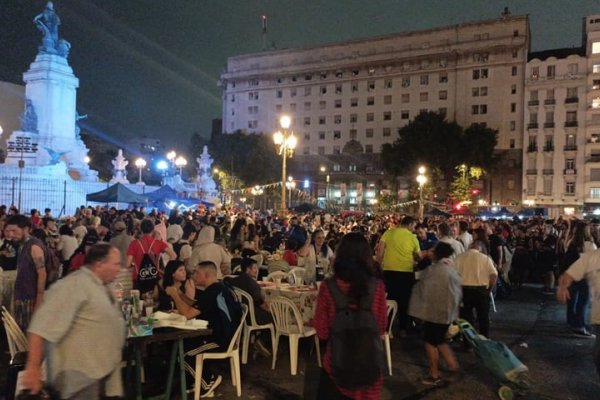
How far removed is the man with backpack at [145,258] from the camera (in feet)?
23.6

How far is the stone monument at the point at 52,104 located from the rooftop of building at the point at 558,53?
178ft

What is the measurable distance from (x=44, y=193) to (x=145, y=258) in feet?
79.5

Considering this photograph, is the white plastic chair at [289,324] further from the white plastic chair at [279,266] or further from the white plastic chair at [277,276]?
the white plastic chair at [279,266]

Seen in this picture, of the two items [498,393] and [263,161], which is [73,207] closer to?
[498,393]

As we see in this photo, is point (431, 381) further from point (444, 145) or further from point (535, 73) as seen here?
point (535, 73)

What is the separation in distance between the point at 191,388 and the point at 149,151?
110 meters

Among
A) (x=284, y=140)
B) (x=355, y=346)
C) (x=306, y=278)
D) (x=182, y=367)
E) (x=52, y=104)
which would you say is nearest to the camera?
(x=355, y=346)

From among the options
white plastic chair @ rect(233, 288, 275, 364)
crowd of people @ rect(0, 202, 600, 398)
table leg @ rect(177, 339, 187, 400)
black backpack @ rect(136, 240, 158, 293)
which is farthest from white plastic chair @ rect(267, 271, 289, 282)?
table leg @ rect(177, 339, 187, 400)

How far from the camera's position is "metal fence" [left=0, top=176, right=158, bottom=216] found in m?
27.2

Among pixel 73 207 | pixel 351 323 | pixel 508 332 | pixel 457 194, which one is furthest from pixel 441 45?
pixel 351 323

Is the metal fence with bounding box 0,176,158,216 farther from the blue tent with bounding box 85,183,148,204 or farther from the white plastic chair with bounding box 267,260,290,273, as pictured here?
the white plastic chair with bounding box 267,260,290,273

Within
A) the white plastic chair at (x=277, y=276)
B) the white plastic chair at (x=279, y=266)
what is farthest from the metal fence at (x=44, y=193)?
the white plastic chair at (x=277, y=276)

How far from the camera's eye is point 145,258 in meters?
7.35

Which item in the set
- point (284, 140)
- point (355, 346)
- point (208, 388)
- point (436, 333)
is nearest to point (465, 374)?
point (436, 333)
